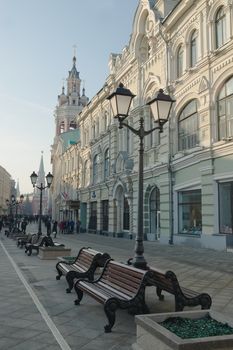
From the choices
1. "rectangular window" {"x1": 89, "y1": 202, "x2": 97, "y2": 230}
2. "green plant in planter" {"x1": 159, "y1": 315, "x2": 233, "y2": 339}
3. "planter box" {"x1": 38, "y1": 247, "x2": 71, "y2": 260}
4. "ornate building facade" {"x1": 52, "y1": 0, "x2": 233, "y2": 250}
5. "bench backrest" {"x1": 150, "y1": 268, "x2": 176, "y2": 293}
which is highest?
"ornate building facade" {"x1": 52, "y1": 0, "x2": 233, "y2": 250}

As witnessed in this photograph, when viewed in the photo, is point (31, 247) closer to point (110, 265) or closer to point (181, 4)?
point (110, 265)

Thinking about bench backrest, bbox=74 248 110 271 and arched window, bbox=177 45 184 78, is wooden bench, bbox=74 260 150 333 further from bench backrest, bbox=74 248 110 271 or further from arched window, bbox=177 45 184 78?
arched window, bbox=177 45 184 78

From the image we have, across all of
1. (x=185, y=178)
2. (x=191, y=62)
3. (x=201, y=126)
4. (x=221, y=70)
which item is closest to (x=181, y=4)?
(x=191, y=62)

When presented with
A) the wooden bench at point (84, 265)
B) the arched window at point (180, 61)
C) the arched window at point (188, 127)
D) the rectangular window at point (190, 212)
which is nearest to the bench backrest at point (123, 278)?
the wooden bench at point (84, 265)

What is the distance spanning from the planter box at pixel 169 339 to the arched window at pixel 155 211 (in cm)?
1987

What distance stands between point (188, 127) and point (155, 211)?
6.66 meters

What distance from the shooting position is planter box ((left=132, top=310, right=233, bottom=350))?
11.2 ft

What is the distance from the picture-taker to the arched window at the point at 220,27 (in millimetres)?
17219

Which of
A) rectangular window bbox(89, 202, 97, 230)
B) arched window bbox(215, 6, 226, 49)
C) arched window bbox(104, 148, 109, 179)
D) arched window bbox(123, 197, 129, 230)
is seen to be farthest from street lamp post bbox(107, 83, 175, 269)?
rectangular window bbox(89, 202, 97, 230)

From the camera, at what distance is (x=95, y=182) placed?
38500mm

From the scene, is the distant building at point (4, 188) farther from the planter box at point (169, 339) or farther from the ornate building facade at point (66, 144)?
the planter box at point (169, 339)

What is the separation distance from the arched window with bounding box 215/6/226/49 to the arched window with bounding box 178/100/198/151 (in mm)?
3161

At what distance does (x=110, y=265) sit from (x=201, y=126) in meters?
12.8

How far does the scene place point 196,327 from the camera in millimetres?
4004
